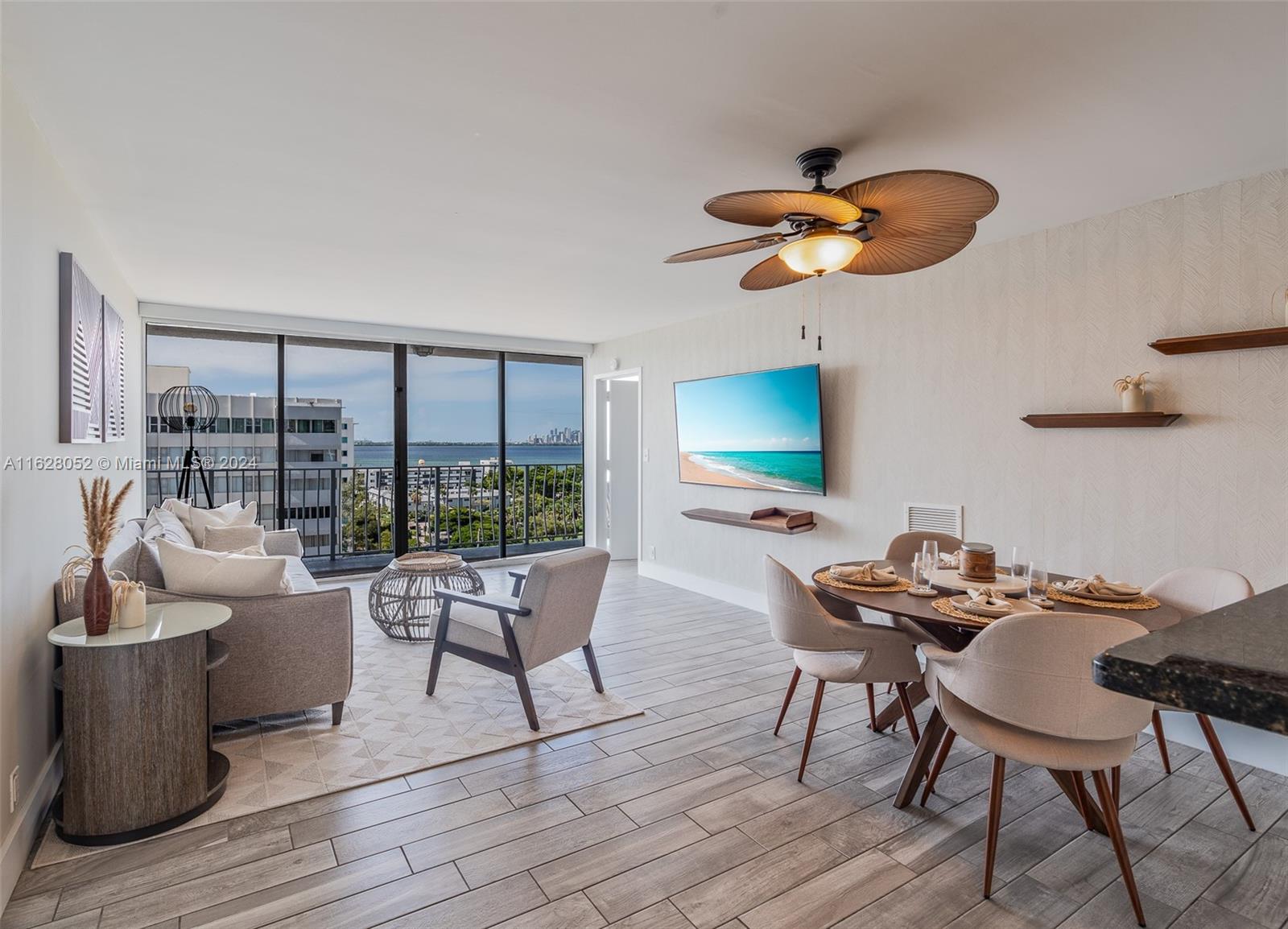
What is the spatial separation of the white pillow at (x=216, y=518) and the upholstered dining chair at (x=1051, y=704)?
4.81 metres

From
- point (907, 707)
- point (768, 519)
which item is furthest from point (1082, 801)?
point (768, 519)

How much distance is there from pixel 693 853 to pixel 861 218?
214 centimetres

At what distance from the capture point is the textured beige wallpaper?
288cm

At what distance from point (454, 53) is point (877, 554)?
370cm

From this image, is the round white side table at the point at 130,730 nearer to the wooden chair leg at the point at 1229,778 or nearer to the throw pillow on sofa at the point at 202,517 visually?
the throw pillow on sofa at the point at 202,517

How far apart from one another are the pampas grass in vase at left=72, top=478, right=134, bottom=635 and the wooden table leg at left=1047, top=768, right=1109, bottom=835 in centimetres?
323

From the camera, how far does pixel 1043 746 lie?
202 centimetres

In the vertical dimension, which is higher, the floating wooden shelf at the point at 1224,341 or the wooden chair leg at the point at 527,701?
the floating wooden shelf at the point at 1224,341

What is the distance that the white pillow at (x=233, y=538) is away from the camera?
476 cm

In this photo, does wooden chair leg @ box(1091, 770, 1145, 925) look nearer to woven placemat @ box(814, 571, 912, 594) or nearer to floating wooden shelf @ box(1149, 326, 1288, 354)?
woven placemat @ box(814, 571, 912, 594)

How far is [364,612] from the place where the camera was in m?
5.34

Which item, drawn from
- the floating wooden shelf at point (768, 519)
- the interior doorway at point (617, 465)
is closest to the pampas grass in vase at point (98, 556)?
the floating wooden shelf at point (768, 519)

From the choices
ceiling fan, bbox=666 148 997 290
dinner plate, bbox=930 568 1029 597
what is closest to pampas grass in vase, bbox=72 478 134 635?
ceiling fan, bbox=666 148 997 290

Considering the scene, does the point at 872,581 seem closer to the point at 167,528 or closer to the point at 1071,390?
the point at 1071,390
